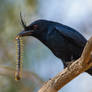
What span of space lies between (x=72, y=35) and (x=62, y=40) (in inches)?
8.0

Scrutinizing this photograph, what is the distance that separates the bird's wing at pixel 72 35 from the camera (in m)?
6.96

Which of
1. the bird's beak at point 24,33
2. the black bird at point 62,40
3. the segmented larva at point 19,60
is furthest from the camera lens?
the black bird at point 62,40

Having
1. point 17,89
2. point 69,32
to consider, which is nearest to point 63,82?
point 69,32

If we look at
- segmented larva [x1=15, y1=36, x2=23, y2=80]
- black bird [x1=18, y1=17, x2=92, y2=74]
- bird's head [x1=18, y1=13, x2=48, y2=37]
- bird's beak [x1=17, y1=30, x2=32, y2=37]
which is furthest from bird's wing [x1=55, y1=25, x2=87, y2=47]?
segmented larva [x1=15, y1=36, x2=23, y2=80]

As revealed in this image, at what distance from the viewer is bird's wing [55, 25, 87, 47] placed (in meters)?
6.96

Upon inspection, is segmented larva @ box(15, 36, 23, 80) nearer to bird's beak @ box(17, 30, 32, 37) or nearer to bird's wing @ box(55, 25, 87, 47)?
bird's beak @ box(17, 30, 32, 37)

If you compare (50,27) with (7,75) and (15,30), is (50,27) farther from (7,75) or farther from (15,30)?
(15,30)

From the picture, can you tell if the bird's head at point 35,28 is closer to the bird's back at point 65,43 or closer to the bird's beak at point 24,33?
the bird's beak at point 24,33

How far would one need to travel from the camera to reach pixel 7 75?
930cm

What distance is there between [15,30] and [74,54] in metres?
4.00

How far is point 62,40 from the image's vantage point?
279 inches

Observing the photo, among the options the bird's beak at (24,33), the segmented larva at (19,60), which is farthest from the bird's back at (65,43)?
the segmented larva at (19,60)

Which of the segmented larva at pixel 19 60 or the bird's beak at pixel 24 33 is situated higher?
the bird's beak at pixel 24 33

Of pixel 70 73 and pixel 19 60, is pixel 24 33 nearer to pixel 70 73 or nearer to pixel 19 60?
pixel 19 60
